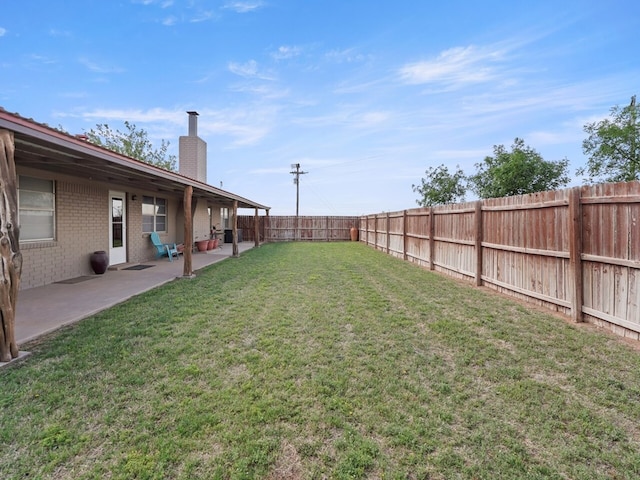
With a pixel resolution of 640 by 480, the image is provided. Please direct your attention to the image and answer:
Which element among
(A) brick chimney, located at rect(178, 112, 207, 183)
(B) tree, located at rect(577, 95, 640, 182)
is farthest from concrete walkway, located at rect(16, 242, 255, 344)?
(B) tree, located at rect(577, 95, 640, 182)

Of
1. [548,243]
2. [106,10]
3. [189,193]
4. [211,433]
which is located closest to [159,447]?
[211,433]

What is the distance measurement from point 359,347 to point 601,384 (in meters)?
2.07

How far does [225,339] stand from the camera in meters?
3.72

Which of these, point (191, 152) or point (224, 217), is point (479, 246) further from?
point (224, 217)

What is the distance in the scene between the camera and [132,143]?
28.1 meters

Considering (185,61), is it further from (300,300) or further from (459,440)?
(459,440)

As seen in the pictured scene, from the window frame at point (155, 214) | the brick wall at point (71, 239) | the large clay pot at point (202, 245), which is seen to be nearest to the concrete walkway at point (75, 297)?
the brick wall at point (71, 239)

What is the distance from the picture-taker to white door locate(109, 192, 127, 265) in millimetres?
8750

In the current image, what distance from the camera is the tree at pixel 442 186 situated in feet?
79.3

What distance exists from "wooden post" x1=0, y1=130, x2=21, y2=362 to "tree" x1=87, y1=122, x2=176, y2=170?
2503 cm

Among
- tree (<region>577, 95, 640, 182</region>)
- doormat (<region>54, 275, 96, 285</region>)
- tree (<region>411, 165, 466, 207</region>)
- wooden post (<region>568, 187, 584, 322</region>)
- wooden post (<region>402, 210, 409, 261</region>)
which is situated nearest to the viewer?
wooden post (<region>568, 187, 584, 322</region>)

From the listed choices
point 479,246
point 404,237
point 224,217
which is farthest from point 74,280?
point 224,217

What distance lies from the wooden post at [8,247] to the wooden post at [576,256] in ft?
20.7

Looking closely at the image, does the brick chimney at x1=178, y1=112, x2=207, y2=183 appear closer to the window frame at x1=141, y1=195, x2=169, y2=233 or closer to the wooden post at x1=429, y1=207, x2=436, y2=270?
the window frame at x1=141, y1=195, x2=169, y2=233
